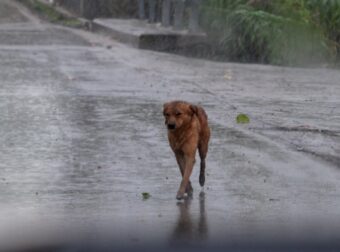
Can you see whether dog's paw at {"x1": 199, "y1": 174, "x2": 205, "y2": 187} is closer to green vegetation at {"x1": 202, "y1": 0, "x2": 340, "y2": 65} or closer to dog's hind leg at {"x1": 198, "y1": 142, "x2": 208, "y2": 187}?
dog's hind leg at {"x1": 198, "y1": 142, "x2": 208, "y2": 187}

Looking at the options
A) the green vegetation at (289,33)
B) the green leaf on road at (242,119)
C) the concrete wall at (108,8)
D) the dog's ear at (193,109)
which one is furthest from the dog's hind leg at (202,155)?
the concrete wall at (108,8)

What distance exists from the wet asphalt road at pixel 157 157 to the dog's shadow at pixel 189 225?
1cm

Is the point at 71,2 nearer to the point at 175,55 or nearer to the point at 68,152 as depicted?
the point at 175,55

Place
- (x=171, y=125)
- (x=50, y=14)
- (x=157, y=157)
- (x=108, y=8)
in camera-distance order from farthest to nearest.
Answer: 1. (x=50, y=14)
2. (x=108, y=8)
3. (x=157, y=157)
4. (x=171, y=125)

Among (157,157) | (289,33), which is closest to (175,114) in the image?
(157,157)

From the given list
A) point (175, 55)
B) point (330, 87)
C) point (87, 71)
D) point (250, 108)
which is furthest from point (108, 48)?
point (250, 108)

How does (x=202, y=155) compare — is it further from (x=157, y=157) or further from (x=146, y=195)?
(x=157, y=157)

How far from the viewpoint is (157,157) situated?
382 inches

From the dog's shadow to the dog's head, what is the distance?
55 centimetres

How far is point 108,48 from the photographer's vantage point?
2267 cm

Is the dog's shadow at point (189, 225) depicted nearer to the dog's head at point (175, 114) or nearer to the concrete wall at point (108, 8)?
the dog's head at point (175, 114)

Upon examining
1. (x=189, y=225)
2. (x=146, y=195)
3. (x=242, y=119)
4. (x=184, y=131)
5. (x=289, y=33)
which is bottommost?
(x=289, y=33)

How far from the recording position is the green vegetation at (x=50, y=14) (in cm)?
3161

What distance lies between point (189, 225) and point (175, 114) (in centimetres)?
85
